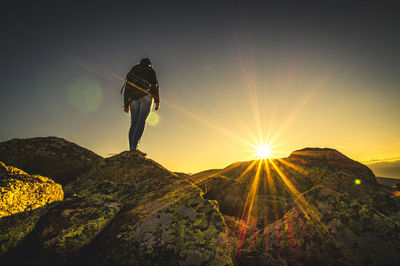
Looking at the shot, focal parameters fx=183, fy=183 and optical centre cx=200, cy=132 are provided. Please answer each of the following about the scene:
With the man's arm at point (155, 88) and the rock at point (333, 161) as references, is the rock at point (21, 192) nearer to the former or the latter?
the man's arm at point (155, 88)

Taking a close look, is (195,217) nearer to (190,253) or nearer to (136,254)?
(190,253)

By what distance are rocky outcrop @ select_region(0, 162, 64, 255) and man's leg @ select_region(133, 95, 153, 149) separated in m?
4.10

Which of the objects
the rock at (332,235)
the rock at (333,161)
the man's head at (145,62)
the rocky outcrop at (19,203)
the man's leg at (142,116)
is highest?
the man's head at (145,62)

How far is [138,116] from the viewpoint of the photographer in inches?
320

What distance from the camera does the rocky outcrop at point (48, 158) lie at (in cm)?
547

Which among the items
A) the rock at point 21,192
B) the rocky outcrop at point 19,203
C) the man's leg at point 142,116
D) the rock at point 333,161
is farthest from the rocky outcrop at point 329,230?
the man's leg at point 142,116

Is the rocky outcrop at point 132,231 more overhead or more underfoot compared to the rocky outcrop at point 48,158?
more underfoot

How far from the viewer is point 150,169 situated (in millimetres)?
6344

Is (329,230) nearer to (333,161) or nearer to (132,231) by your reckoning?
(132,231)

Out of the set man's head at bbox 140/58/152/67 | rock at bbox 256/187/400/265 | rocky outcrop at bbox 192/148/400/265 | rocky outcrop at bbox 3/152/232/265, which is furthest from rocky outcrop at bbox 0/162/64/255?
man's head at bbox 140/58/152/67

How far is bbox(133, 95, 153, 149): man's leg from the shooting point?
25.8 ft

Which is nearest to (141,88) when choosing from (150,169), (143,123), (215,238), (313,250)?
(143,123)

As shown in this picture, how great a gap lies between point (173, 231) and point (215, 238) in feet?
2.71

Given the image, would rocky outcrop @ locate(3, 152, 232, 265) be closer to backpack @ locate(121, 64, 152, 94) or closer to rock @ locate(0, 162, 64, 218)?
rock @ locate(0, 162, 64, 218)
